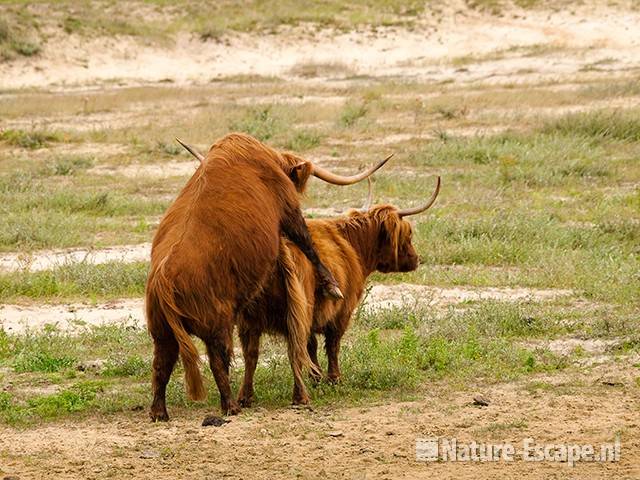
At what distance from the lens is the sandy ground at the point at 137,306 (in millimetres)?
10070

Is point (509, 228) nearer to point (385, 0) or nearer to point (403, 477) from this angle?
point (403, 477)

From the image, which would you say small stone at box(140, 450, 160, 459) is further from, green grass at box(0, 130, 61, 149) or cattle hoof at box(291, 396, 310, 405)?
green grass at box(0, 130, 61, 149)

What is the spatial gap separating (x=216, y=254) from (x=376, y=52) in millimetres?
30706

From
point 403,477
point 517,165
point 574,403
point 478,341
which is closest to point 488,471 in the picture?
point 403,477

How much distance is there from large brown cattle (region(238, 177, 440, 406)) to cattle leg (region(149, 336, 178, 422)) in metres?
0.63

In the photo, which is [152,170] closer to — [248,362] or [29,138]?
[29,138]

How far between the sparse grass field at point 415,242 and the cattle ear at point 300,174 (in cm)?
130

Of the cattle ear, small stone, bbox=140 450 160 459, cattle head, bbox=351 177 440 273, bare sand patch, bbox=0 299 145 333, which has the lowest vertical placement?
bare sand patch, bbox=0 299 145 333

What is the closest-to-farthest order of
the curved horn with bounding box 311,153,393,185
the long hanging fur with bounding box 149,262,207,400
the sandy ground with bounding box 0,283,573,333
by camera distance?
1. the long hanging fur with bounding box 149,262,207,400
2. the curved horn with bounding box 311,153,393,185
3. the sandy ground with bounding box 0,283,573,333

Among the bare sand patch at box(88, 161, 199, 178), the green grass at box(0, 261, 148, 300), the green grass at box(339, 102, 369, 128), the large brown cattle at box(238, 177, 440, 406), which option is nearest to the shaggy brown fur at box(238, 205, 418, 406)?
the large brown cattle at box(238, 177, 440, 406)

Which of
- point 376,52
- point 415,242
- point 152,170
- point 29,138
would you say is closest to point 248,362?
point 415,242

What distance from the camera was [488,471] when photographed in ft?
19.7

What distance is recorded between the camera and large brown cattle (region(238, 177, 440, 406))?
7363 mm

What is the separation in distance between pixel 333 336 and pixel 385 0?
114 feet
